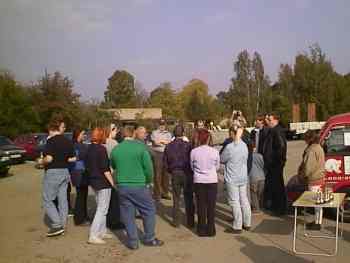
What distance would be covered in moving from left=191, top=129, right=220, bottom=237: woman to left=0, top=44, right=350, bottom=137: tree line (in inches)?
71.6

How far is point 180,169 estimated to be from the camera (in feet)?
27.1

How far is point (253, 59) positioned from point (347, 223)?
249 feet

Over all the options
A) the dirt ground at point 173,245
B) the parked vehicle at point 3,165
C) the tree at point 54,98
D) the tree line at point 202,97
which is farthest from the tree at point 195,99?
the dirt ground at point 173,245

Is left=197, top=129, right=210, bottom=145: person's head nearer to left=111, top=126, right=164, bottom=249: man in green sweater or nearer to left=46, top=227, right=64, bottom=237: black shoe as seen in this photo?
left=111, top=126, right=164, bottom=249: man in green sweater

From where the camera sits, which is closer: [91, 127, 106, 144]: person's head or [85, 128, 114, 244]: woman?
[85, 128, 114, 244]: woman

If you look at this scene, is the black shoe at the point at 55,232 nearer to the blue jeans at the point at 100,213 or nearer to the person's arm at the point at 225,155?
the blue jeans at the point at 100,213

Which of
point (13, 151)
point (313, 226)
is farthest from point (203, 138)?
point (13, 151)

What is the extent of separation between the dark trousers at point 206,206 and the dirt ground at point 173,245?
7.6 inches

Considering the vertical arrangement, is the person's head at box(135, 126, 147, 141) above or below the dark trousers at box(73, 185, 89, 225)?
above

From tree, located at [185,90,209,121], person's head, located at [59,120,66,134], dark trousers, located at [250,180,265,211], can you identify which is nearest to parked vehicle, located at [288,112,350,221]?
dark trousers, located at [250,180,265,211]

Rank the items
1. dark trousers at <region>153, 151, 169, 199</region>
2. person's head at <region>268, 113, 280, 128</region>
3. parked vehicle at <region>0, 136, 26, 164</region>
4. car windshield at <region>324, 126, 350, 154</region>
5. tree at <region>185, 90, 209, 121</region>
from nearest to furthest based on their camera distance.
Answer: car windshield at <region>324, 126, 350, 154</region>, person's head at <region>268, 113, 280, 128</region>, dark trousers at <region>153, 151, 169, 199</region>, parked vehicle at <region>0, 136, 26, 164</region>, tree at <region>185, 90, 209, 121</region>

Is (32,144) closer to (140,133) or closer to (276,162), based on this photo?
(276,162)

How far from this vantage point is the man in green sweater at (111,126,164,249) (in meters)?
6.96

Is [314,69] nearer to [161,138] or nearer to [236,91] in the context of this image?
[236,91]
